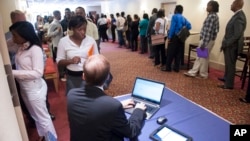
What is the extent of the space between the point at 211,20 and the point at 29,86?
3247 mm

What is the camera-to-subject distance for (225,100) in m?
3.14

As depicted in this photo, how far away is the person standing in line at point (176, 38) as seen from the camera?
415cm

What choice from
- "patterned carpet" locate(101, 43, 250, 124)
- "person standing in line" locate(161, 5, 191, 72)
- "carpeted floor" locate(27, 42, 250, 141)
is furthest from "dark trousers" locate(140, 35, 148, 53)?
"person standing in line" locate(161, 5, 191, 72)

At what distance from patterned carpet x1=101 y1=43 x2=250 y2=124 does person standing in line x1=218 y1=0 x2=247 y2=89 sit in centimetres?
36

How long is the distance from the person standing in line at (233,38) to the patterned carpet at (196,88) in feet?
1.17

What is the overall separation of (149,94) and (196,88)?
228 centimetres

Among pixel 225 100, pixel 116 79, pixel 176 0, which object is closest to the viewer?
pixel 225 100

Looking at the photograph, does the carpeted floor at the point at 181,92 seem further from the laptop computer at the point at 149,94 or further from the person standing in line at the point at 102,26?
the person standing in line at the point at 102,26

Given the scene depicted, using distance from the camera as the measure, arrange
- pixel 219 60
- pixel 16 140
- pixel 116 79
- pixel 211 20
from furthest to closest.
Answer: pixel 219 60
pixel 116 79
pixel 211 20
pixel 16 140

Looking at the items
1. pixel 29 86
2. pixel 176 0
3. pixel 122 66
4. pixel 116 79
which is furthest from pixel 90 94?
pixel 176 0

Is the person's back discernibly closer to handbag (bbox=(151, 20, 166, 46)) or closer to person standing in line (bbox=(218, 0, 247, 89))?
person standing in line (bbox=(218, 0, 247, 89))

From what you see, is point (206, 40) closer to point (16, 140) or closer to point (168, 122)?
point (168, 122)

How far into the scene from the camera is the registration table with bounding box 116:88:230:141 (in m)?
1.27

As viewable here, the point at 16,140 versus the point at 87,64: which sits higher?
the point at 87,64
